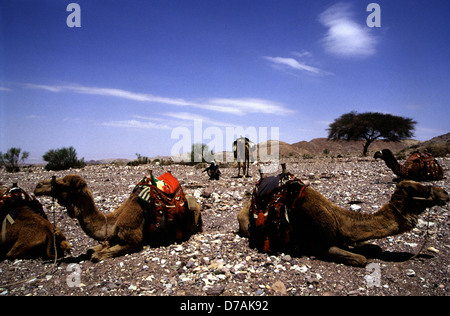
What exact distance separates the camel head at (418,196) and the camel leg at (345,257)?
3.35 feet

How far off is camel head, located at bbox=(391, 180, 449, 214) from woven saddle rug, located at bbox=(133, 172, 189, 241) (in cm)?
374

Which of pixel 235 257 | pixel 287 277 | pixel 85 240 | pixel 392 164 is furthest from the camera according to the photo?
pixel 392 164

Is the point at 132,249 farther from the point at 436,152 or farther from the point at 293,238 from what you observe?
the point at 436,152

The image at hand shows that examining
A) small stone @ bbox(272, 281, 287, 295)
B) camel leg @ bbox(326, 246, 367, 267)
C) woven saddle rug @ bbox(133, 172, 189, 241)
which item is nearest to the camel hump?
woven saddle rug @ bbox(133, 172, 189, 241)

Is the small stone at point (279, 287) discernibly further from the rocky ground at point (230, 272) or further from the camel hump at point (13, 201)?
the camel hump at point (13, 201)

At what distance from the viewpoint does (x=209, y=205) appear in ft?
27.1

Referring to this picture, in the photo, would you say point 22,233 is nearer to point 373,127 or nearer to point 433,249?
point 433,249

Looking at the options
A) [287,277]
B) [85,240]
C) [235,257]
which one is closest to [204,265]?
[235,257]

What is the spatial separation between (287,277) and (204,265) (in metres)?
1.31

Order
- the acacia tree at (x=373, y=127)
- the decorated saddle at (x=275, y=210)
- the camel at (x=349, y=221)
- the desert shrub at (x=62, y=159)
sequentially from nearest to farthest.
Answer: the camel at (x=349, y=221) < the decorated saddle at (x=275, y=210) < the desert shrub at (x=62, y=159) < the acacia tree at (x=373, y=127)

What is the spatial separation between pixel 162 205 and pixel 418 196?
415 centimetres

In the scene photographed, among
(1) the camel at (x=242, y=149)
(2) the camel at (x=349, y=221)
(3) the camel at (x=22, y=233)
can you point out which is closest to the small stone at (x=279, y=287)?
(2) the camel at (x=349, y=221)

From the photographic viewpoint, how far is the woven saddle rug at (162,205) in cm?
495

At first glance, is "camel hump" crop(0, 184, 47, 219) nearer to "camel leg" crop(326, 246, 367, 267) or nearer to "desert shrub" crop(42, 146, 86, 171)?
"camel leg" crop(326, 246, 367, 267)
